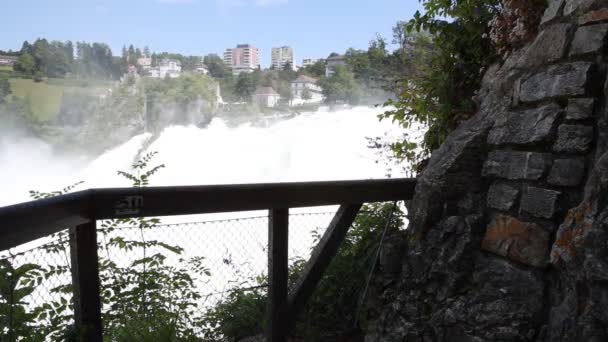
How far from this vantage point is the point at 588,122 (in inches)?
81.9

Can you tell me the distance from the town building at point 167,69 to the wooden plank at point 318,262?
30.0 metres

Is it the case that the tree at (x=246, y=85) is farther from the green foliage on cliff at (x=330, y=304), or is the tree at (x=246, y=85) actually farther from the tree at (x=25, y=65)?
the green foliage on cliff at (x=330, y=304)

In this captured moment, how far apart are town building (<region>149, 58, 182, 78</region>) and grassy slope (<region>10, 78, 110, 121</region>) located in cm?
383

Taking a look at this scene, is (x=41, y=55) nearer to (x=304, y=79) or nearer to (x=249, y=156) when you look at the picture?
(x=304, y=79)

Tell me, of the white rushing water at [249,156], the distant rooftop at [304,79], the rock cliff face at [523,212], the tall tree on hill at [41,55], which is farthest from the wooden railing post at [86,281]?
the tall tree on hill at [41,55]

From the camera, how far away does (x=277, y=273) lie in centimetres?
260

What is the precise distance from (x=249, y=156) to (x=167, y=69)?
2087 cm

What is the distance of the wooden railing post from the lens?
6.33 feet

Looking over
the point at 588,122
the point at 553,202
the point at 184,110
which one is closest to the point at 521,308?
the point at 553,202

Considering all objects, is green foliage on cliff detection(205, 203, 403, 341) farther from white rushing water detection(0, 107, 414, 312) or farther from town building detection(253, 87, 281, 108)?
town building detection(253, 87, 281, 108)

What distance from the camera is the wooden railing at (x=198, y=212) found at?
169 centimetres

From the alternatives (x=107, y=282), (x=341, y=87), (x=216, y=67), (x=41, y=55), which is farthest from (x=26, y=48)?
(x=107, y=282)

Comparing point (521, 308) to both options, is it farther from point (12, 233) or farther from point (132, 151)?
point (132, 151)

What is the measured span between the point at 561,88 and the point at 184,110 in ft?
83.5
